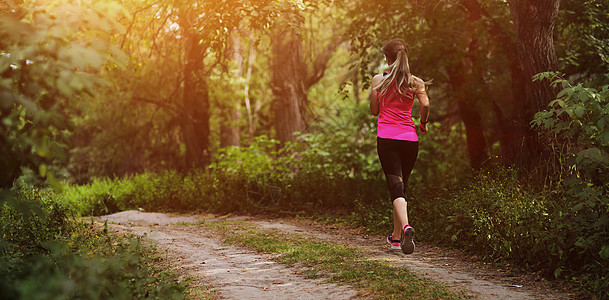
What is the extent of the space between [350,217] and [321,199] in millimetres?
1644

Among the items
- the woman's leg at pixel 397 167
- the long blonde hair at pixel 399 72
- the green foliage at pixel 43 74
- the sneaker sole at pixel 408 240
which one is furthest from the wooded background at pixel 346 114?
the long blonde hair at pixel 399 72

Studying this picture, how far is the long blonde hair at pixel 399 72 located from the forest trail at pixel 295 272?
80.2 inches

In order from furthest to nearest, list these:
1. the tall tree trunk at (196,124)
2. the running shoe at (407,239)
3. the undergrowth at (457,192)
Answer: the tall tree trunk at (196,124) → the running shoe at (407,239) → the undergrowth at (457,192)

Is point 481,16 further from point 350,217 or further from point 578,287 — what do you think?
point 578,287

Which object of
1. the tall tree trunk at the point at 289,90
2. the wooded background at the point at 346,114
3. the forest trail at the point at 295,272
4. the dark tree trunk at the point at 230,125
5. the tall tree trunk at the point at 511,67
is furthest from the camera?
the dark tree trunk at the point at 230,125

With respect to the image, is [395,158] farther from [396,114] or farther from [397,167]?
[396,114]

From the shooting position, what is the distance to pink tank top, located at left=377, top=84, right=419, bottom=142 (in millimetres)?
6477

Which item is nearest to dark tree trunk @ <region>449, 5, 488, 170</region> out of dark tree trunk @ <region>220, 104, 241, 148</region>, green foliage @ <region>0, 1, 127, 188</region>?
dark tree trunk @ <region>220, 104, 241, 148</region>

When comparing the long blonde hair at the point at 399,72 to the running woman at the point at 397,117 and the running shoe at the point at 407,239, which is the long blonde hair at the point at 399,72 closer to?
the running woman at the point at 397,117

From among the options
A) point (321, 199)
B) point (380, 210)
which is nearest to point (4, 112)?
point (380, 210)

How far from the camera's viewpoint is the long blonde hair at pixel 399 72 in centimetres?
642

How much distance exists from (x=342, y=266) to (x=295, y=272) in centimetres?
52

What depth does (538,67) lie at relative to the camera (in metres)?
8.32

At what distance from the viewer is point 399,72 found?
21.1 feet
